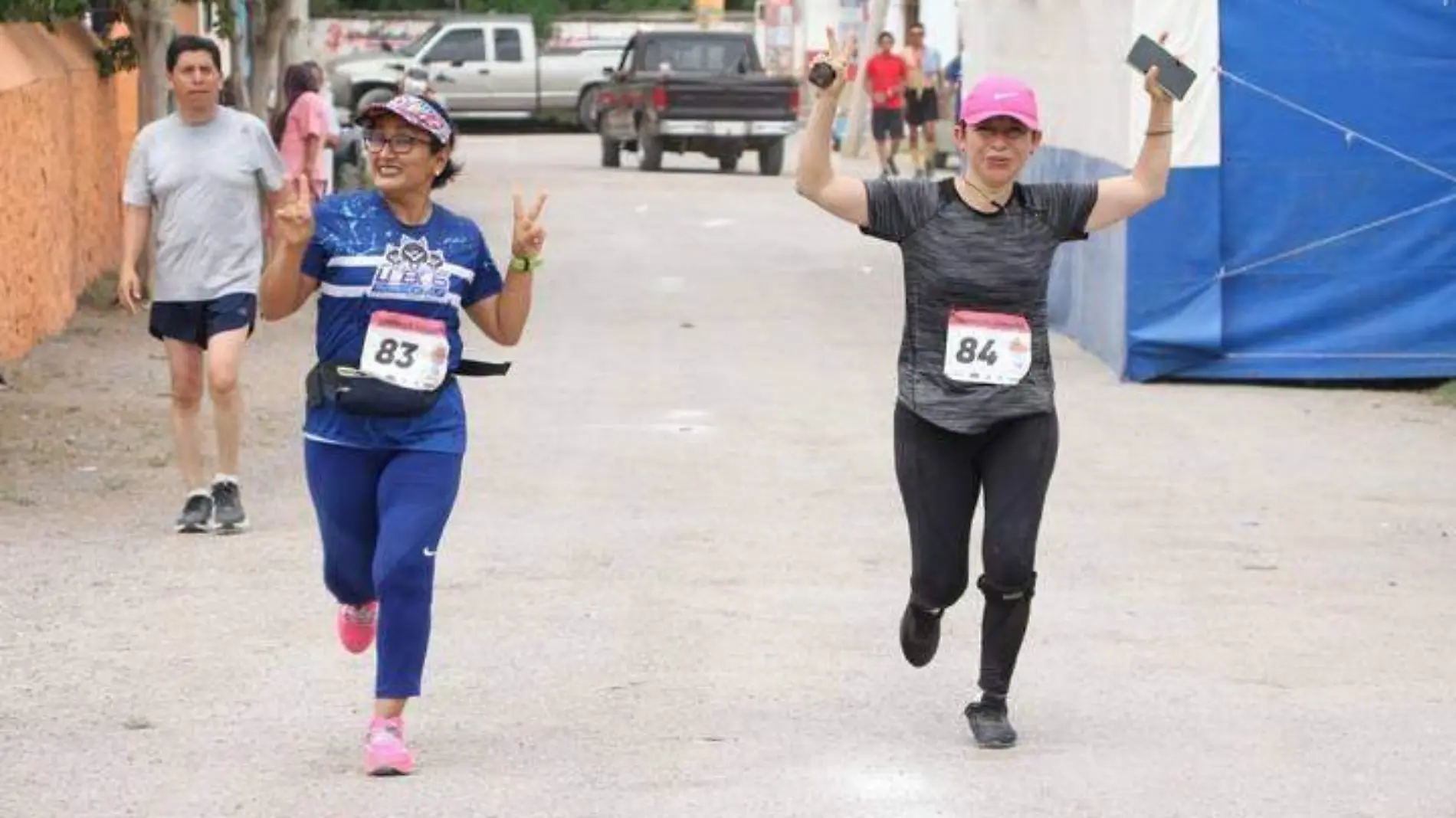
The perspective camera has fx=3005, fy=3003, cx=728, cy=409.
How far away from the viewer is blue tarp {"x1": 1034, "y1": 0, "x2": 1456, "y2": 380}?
16.0 m

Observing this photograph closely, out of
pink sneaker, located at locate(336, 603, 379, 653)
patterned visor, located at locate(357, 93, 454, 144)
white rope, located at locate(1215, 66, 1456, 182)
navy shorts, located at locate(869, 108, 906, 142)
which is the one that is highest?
patterned visor, located at locate(357, 93, 454, 144)

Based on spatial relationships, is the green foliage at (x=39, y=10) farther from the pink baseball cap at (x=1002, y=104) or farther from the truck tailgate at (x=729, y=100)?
the truck tailgate at (x=729, y=100)

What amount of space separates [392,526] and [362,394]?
12.7 inches

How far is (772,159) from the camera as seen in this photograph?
38031 mm

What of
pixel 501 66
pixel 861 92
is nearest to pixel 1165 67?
pixel 861 92

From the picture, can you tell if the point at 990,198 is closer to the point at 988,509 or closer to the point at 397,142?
the point at 988,509

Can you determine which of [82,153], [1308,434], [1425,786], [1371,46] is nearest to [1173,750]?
[1425,786]

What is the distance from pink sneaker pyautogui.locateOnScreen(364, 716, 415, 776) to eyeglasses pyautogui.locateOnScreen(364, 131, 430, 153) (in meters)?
1.36

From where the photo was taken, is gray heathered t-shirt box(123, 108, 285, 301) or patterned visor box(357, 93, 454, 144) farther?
gray heathered t-shirt box(123, 108, 285, 301)

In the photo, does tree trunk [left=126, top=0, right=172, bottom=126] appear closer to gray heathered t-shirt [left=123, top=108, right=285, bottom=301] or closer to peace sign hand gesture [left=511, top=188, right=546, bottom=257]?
gray heathered t-shirt [left=123, top=108, right=285, bottom=301]

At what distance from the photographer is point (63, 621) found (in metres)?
9.30

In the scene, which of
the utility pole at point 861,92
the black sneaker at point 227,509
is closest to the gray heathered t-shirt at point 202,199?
the black sneaker at point 227,509

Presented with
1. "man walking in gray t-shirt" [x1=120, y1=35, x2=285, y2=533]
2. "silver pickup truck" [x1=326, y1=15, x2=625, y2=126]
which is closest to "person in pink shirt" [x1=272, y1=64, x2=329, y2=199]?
"man walking in gray t-shirt" [x1=120, y1=35, x2=285, y2=533]

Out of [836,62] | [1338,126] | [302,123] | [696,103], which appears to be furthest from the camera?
[696,103]
